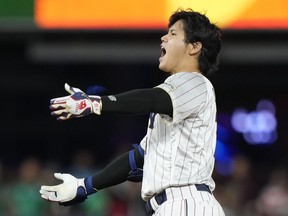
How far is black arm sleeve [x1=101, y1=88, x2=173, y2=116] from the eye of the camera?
4.43 m

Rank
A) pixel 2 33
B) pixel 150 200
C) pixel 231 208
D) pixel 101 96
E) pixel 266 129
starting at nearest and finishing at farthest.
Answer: pixel 101 96, pixel 150 200, pixel 231 208, pixel 2 33, pixel 266 129

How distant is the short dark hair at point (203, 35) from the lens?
4828 millimetres

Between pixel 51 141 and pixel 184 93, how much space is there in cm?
815

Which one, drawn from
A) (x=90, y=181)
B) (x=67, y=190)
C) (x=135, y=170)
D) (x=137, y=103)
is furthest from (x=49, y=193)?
(x=137, y=103)

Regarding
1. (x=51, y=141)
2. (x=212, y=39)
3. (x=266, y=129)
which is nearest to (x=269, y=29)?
(x=266, y=129)

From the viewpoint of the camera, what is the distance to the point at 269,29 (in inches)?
404

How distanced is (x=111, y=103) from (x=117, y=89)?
8.35m

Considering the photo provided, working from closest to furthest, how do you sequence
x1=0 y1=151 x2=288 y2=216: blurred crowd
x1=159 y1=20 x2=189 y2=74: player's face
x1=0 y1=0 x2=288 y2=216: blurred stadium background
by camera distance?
x1=159 y1=20 x2=189 y2=74: player's face, x1=0 y1=151 x2=288 y2=216: blurred crowd, x1=0 y1=0 x2=288 y2=216: blurred stadium background

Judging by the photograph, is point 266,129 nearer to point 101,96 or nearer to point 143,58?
point 143,58

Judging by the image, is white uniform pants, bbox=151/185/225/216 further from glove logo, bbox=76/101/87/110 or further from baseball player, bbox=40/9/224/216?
glove logo, bbox=76/101/87/110

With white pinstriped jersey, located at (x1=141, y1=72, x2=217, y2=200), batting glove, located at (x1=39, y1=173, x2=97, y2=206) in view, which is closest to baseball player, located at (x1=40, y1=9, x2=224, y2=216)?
white pinstriped jersey, located at (x1=141, y1=72, x2=217, y2=200)

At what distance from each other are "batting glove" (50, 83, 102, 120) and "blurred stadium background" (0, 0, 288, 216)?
16.7 ft

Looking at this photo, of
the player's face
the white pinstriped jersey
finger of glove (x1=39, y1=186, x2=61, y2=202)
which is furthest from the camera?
finger of glove (x1=39, y1=186, x2=61, y2=202)

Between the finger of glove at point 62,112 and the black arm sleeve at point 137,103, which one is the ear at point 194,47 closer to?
the black arm sleeve at point 137,103
